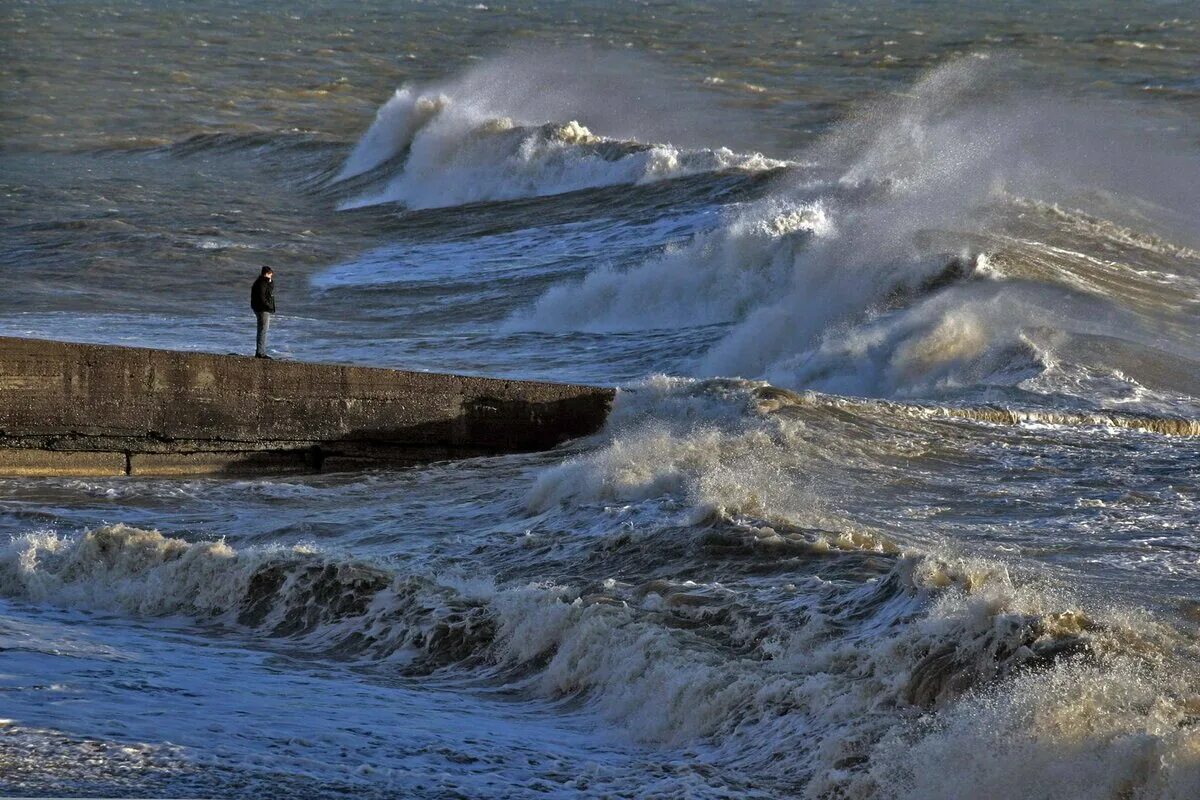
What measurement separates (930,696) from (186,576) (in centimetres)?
499

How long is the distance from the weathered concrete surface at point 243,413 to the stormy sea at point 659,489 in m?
0.36

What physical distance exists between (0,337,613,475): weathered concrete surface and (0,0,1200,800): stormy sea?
36 centimetres

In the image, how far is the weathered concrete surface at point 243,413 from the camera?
13.6m

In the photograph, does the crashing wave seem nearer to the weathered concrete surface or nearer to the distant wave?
the distant wave

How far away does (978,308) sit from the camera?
62.1 feet

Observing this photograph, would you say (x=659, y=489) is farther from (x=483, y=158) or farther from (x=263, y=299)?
(x=483, y=158)

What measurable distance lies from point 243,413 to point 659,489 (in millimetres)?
4102

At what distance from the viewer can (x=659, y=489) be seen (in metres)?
11.8

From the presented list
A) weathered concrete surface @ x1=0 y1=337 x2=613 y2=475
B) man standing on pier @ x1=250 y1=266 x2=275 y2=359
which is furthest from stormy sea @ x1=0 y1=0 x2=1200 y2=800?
man standing on pier @ x1=250 y1=266 x2=275 y2=359

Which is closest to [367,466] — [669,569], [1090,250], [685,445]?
[685,445]

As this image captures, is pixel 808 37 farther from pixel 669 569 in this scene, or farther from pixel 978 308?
pixel 669 569

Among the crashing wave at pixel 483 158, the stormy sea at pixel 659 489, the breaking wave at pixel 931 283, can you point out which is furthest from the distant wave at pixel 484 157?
the breaking wave at pixel 931 283

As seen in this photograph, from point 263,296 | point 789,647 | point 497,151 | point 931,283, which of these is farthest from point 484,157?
point 789,647

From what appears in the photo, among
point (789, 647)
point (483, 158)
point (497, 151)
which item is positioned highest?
point (497, 151)
